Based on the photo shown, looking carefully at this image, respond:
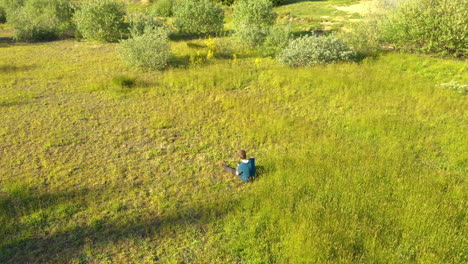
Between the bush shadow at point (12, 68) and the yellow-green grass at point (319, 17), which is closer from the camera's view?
the bush shadow at point (12, 68)

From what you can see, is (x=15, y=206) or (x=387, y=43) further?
(x=387, y=43)

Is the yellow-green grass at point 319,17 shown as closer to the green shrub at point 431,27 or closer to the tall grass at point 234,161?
the green shrub at point 431,27

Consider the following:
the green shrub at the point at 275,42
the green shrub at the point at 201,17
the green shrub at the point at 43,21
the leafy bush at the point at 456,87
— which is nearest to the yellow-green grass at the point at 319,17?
the green shrub at the point at 275,42

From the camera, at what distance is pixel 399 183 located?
5453mm

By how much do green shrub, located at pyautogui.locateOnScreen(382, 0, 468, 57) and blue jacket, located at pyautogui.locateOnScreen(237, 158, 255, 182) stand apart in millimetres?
10353

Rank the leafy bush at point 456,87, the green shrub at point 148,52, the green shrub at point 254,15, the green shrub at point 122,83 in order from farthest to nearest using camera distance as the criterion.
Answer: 1. the green shrub at point 254,15
2. the green shrub at point 148,52
3. the green shrub at point 122,83
4. the leafy bush at point 456,87

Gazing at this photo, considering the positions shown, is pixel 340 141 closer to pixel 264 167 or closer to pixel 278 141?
pixel 278 141

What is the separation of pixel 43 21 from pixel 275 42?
15.8 metres

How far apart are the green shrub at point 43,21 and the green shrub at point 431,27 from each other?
19.8 meters

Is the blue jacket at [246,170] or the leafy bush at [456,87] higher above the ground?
the leafy bush at [456,87]

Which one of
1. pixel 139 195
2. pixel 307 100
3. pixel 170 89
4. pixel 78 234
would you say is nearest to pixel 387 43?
pixel 307 100

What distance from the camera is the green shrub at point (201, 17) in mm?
17547

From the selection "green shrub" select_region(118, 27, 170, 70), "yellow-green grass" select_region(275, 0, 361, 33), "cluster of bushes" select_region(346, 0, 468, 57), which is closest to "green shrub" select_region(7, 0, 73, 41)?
"green shrub" select_region(118, 27, 170, 70)

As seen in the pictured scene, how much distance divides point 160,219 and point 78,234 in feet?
4.16
